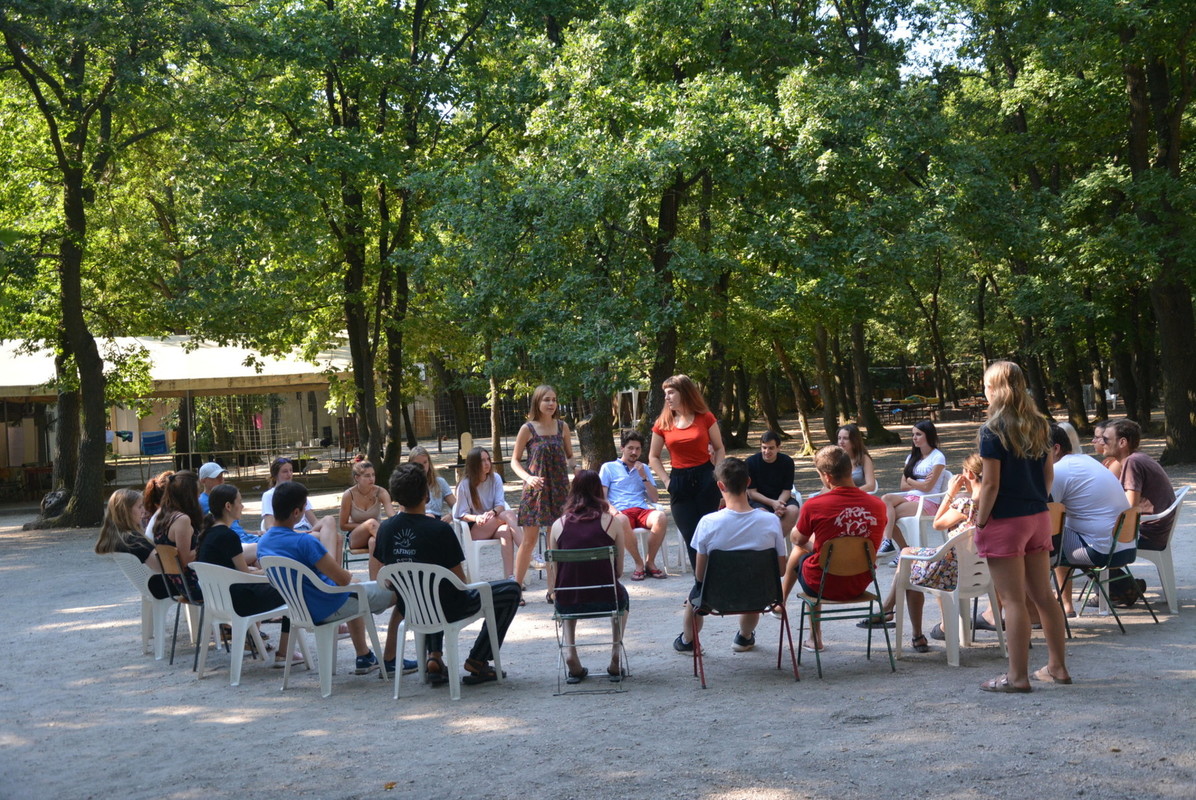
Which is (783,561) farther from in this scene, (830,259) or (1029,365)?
(1029,365)

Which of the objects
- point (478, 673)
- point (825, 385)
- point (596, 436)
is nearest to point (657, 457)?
point (478, 673)

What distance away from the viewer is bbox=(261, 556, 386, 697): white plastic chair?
616 centimetres

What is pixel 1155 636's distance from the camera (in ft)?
21.4

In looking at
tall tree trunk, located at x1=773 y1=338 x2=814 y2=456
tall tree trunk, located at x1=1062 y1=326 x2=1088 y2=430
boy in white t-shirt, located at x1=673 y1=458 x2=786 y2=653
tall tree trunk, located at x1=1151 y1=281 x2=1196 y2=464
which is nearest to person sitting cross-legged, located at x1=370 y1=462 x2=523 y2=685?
boy in white t-shirt, located at x1=673 y1=458 x2=786 y2=653

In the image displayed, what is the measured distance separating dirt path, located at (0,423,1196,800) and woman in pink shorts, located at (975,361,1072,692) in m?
0.39

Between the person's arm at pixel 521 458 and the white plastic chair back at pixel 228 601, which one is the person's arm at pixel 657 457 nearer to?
the person's arm at pixel 521 458

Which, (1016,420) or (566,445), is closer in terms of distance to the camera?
(1016,420)

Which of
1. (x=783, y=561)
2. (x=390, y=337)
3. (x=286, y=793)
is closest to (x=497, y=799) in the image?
(x=286, y=793)

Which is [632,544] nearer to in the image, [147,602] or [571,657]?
[571,657]

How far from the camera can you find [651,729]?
5195 mm

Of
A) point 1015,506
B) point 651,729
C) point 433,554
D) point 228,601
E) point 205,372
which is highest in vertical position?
point 205,372

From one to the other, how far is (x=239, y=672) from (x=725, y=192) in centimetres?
1187

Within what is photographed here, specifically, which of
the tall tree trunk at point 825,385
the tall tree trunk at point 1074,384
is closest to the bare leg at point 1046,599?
the tall tree trunk at point 825,385

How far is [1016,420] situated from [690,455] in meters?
3.02
